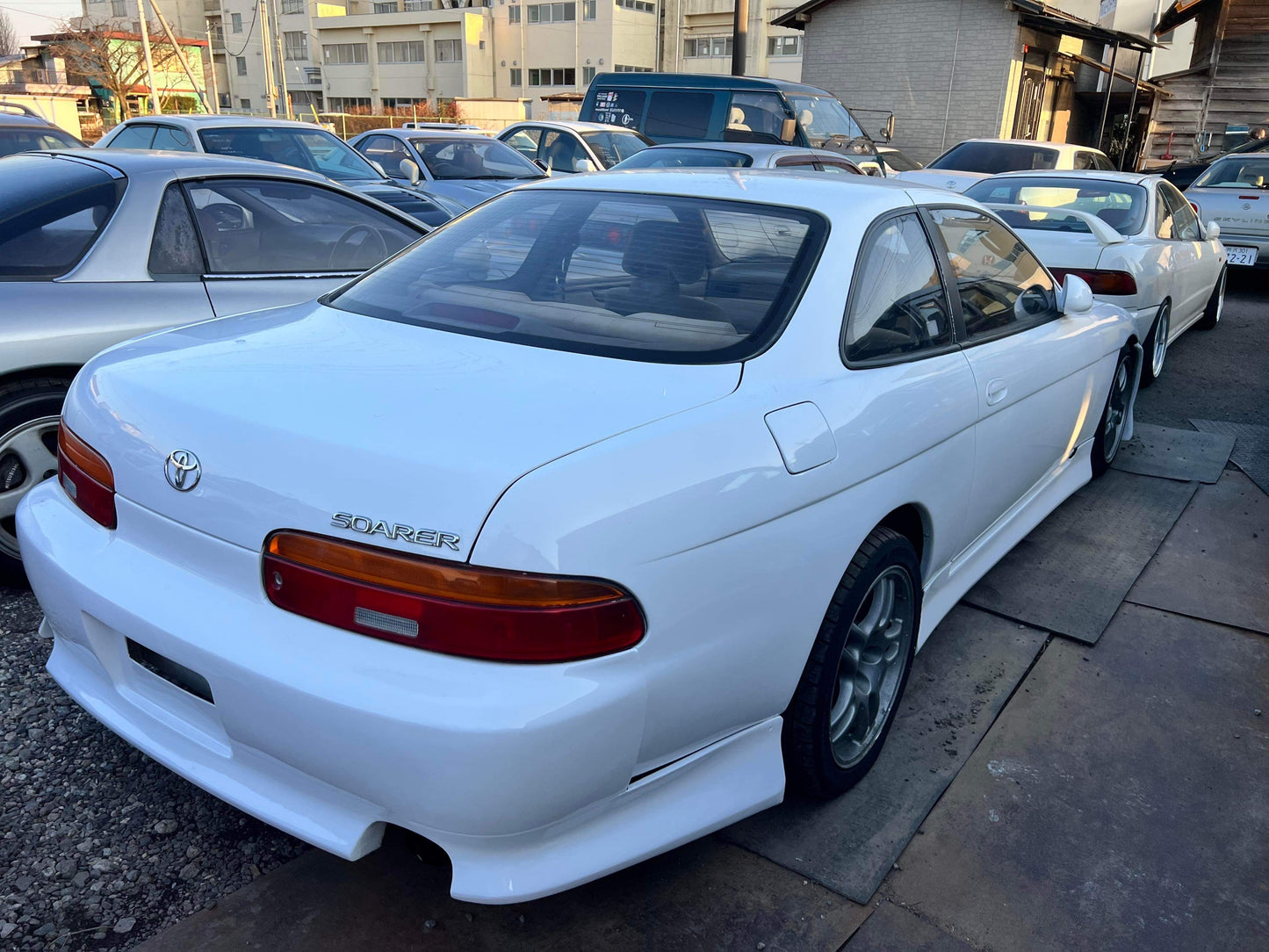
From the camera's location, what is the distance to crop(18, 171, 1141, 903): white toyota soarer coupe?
1675mm

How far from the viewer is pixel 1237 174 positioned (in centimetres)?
1130

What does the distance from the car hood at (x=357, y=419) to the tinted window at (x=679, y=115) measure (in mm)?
11406

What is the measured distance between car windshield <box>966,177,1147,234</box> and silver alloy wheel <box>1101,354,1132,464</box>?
5.62 feet

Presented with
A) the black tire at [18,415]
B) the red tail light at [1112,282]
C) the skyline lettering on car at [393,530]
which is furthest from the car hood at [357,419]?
the red tail light at [1112,282]

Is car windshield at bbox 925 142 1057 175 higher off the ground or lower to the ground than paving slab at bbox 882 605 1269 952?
higher

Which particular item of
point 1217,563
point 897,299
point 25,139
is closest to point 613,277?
point 897,299

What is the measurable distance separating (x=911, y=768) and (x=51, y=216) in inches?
140

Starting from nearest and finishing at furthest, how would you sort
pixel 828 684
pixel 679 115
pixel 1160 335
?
pixel 828 684 → pixel 1160 335 → pixel 679 115

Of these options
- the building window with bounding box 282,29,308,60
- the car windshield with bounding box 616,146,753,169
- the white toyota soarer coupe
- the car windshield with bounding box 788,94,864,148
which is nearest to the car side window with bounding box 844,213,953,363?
the white toyota soarer coupe

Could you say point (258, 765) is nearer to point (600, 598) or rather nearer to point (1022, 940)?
point (600, 598)

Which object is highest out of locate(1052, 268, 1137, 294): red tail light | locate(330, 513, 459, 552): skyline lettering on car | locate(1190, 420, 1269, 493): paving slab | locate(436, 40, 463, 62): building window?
locate(436, 40, 463, 62): building window

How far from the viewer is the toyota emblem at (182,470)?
6.19ft

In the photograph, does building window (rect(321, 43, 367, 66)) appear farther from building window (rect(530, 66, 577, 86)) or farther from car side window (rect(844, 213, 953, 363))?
car side window (rect(844, 213, 953, 363))

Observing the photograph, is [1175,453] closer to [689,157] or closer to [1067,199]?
[1067,199]
